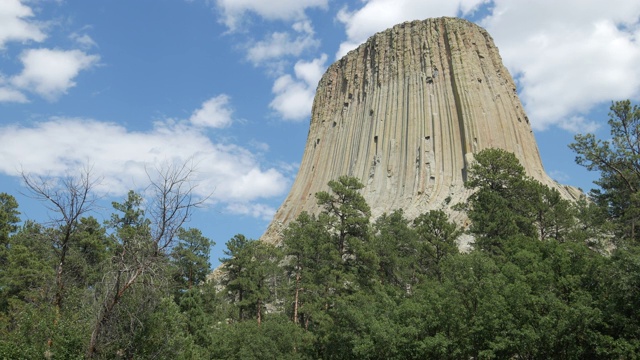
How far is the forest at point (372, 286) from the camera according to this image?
1516cm

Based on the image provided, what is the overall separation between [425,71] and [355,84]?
1076 cm

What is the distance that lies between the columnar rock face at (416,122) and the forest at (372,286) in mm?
18633

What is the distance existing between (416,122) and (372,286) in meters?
33.5

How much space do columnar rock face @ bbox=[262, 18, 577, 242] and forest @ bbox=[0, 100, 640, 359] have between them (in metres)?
18.6

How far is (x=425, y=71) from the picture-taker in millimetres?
63719

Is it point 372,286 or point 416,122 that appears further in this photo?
point 416,122

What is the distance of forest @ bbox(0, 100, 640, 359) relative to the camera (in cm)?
1516

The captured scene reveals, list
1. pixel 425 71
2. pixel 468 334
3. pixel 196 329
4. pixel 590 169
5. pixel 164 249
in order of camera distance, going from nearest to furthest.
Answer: pixel 164 249, pixel 468 334, pixel 590 169, pixel 196 329, pixel 425 71

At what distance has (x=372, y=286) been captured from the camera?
100 ft

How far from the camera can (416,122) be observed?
6097cm

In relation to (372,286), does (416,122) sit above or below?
above

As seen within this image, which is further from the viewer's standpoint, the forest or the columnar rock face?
the columnar rock face

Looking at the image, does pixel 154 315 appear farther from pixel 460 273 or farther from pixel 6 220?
pixel 6 220

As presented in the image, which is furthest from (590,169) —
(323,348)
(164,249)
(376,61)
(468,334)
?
(376,61)
